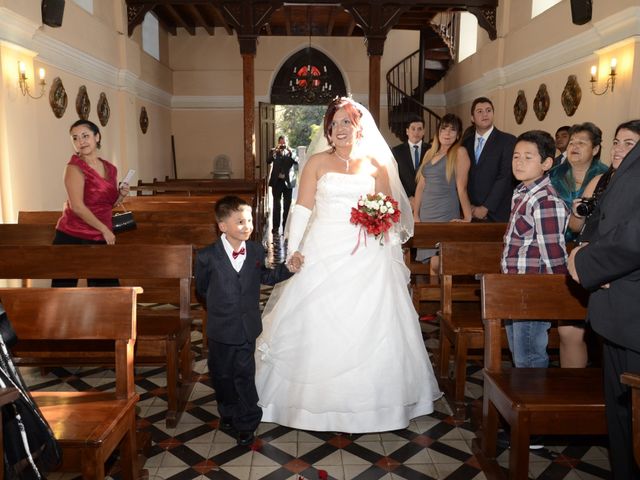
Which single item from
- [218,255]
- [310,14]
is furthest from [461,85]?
[218,255]

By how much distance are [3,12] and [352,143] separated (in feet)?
16.0

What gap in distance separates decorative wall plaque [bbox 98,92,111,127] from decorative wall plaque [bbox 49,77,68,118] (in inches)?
59.7

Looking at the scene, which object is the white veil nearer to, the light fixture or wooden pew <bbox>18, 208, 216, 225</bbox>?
wooden pew <bbox>18, 208, 216, 225</bbox>

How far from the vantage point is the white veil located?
385cm

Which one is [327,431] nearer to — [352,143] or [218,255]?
[218,255]

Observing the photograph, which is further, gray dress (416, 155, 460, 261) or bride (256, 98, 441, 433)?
gray dress (416, 155, 460, 261)

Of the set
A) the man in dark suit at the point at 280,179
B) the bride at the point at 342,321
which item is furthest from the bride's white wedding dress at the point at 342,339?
the man in dark suit at the point at 280,179

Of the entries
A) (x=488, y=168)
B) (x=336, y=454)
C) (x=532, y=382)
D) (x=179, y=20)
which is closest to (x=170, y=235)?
(x=336, y=454)

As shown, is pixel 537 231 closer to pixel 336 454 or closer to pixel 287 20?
pixel 336 454

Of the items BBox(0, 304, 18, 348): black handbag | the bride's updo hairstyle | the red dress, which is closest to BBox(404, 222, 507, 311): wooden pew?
the bride's updo hairstyle

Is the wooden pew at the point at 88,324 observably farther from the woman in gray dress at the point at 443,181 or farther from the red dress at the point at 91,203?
the woman in gray dress at the point at 443,181

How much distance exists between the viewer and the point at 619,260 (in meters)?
2.02

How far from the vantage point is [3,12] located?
6.29 metres

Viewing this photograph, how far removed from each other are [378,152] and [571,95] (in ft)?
18.4
